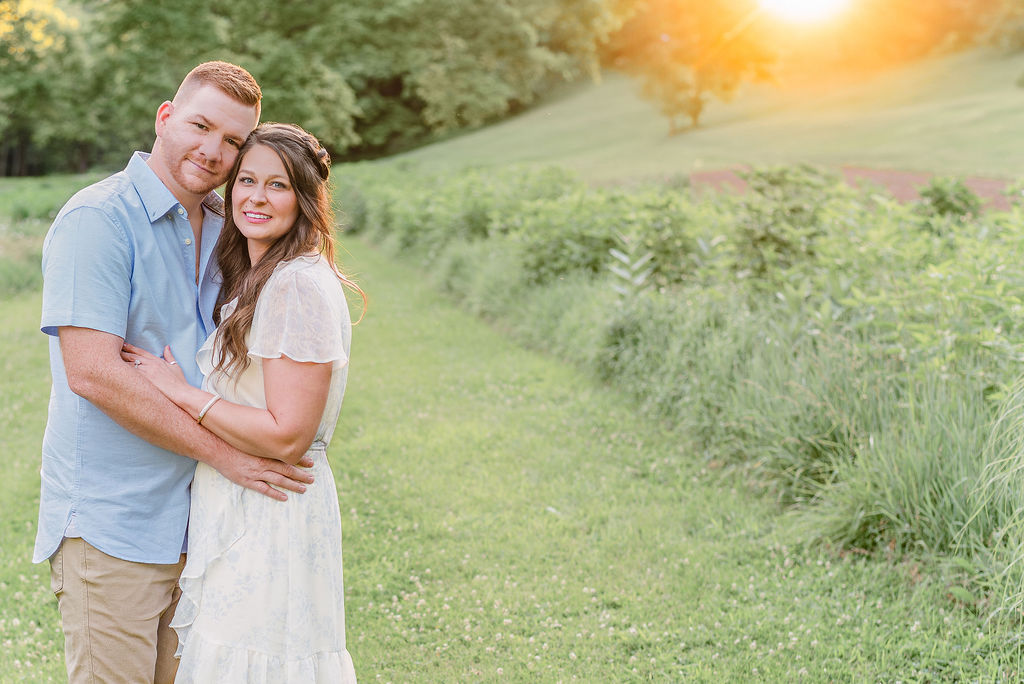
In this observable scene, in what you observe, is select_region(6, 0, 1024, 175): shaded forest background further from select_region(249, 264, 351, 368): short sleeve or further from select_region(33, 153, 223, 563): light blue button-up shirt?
select_region(249, 264, 351, 368): short sleeve

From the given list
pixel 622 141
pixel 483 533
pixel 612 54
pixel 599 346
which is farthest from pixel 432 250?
pixel 612 54

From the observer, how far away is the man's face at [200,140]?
2588 millimetres

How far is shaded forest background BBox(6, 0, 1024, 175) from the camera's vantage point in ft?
119

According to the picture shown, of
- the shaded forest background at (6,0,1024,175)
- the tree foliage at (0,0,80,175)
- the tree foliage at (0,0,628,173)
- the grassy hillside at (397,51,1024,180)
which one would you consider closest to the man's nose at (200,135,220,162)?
the grassy hillside at (397,51,1024,180)

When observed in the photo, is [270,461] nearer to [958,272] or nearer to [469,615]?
[469,615]

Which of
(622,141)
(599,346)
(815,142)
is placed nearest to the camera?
(599,346)

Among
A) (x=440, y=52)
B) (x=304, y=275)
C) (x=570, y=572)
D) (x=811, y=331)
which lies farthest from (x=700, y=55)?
(x=304, y=275)

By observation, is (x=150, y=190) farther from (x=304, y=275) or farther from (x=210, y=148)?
(x=304, y=275)

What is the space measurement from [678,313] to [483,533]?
3095mm

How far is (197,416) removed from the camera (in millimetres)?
2402

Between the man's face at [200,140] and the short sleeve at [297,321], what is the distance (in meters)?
0.43

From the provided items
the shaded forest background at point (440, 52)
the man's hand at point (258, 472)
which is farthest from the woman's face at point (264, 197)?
the shaded forest background at point (440, 52)

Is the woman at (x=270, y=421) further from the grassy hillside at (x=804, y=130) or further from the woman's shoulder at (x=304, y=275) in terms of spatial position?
the grassy hillside at (x=804, y=130)

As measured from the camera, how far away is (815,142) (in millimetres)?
34375
